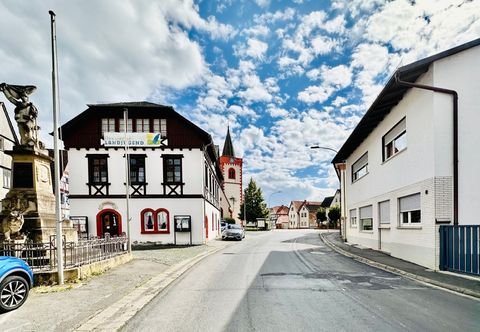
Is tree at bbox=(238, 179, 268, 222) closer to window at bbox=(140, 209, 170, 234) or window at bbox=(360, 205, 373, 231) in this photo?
window at bbox=(140, 209, 170, 234)

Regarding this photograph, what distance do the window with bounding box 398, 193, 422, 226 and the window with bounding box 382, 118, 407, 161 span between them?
7.07 feet

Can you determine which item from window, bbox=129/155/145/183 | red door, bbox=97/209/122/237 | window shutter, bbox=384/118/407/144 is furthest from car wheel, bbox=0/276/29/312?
red door, bbox=97/209/122/237

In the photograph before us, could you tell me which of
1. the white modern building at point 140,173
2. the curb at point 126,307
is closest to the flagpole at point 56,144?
the curb at point 126,307

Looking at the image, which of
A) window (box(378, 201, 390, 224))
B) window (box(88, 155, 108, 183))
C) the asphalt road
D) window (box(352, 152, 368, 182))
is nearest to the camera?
the asphalt road

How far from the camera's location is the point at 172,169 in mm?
21000

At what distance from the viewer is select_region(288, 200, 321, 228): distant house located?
102062 millimetres

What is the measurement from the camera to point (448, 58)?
1003 cm

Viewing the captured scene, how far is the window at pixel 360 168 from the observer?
18.9 metres

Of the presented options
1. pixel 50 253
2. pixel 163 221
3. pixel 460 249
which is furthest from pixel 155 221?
pixel 460 249

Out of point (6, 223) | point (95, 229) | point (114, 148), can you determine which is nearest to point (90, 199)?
point (95, 229)

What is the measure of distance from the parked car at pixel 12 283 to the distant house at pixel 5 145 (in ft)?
75.9

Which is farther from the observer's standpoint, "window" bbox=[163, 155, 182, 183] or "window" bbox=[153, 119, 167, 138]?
"window" bbox=[153, 119, 167, 138]

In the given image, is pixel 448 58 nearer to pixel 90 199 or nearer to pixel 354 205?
pixel 354 205

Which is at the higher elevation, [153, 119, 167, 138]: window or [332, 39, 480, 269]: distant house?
[153, 119, 167, 138]: window
